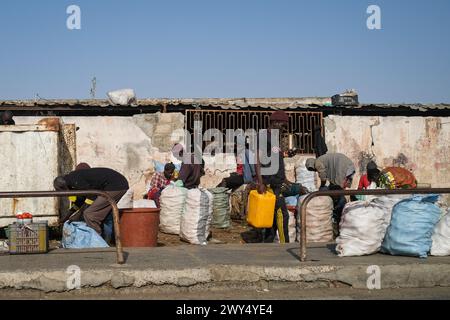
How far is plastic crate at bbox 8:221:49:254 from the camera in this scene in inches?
253

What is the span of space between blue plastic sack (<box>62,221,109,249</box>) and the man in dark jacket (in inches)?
9.7

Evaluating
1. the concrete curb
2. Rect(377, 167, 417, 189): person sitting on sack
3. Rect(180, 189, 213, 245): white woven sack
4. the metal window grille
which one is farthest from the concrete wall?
the concrete curb

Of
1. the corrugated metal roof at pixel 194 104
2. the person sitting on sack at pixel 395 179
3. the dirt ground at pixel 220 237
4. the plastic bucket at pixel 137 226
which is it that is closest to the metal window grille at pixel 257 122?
the corrugated metal roof at pixel 194 104

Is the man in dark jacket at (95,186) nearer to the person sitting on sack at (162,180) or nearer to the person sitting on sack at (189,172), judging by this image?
the person sitting on sack at (189,172)

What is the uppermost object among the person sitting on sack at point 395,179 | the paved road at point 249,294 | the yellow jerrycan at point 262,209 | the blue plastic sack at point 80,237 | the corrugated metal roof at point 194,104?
the corrugated metal roof at point 194,104

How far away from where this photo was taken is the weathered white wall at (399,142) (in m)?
13.6

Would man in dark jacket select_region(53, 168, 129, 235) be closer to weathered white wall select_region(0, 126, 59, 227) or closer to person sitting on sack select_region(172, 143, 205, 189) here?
weathered white wall select_region(0, 126, 59, 227)

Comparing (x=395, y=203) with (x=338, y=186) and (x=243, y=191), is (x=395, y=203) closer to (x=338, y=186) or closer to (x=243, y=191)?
(x=338, y=186)

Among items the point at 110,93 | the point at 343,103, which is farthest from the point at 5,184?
the point at 343,103

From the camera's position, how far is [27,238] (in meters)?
6.47

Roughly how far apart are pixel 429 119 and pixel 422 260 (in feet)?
28.8

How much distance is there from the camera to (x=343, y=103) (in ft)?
43.7

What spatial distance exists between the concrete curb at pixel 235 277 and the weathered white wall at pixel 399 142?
319 inches
